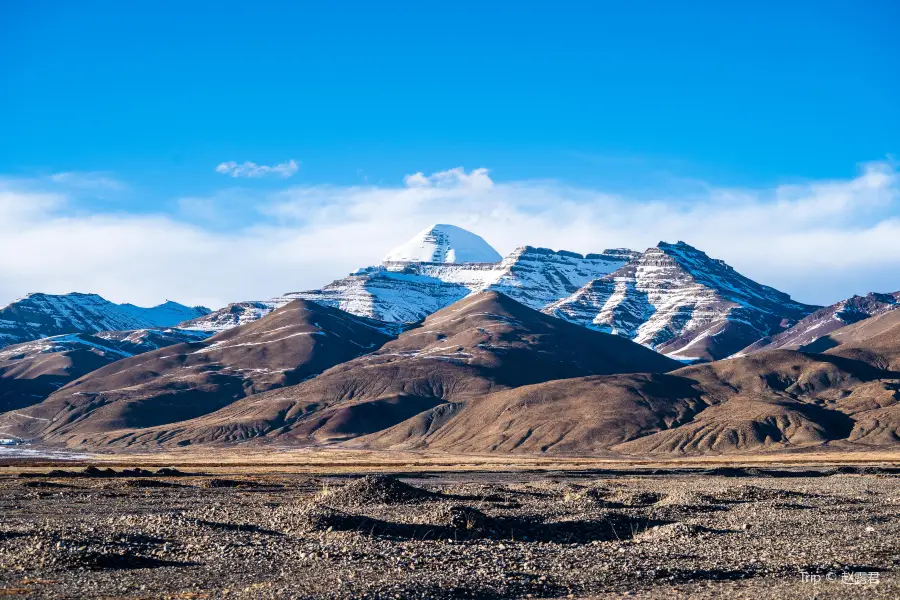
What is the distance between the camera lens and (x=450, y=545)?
4272 cm

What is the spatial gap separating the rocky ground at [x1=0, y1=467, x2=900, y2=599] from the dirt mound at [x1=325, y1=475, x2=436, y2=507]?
16cm

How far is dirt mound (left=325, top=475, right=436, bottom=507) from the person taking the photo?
63.2 meters

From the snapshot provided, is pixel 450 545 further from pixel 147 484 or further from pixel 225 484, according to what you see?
pixel 147 484

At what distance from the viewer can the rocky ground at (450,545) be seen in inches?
1271

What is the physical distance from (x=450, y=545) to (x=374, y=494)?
22.4 m

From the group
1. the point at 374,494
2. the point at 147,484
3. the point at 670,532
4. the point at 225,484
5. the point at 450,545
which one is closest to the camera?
the point at 450,545

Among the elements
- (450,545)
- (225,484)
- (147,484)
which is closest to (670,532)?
(450,545)

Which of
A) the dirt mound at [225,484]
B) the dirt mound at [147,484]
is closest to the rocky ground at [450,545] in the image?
the dirt mound at [147,484]

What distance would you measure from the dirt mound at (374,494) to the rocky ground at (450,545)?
157mm

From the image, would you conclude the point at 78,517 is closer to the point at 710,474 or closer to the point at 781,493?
the point at 781,493

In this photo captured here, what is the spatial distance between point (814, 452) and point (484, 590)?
602 feet

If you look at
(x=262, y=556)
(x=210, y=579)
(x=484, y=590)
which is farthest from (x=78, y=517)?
(x=484, y=590)

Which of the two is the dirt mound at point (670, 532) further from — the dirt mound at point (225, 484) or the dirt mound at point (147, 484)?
the dirt mound at point (147, 484)

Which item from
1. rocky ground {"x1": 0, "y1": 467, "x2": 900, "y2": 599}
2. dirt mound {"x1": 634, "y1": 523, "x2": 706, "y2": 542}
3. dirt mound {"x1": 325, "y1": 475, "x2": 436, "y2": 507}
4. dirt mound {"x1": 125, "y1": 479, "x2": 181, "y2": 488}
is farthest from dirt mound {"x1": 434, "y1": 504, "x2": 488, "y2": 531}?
dirt mound {"x1": 125, "y1": 479, "x2": 181, "y2": 488}
